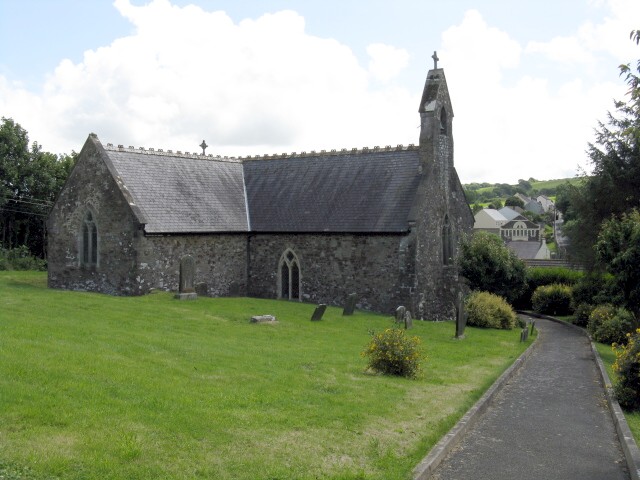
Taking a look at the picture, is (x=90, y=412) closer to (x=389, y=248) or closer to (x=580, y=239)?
(x=389, y=248)

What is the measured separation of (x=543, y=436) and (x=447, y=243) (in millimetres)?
21302

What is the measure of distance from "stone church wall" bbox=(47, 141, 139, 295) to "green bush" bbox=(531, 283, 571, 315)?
2689 centimetres

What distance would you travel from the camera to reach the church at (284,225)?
29.9 metres

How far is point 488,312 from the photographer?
31578 mm

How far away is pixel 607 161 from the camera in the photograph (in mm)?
38969

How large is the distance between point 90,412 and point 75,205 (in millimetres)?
23645

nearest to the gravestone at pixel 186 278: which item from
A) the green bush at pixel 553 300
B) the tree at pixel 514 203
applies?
the green bush at pixel 553 300

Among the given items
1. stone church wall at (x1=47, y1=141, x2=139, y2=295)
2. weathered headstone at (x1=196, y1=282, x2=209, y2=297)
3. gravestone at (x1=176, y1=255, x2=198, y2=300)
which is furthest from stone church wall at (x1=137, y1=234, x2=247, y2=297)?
gravestone at (x1=176, y1=255, x2=198, y2=300)

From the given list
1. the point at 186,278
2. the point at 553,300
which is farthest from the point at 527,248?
the point at 186,278

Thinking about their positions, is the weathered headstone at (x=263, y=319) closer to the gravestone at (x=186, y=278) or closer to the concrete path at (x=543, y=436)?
the gravestone at (x=186, y=278)

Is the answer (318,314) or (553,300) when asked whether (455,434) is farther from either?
(553,300)

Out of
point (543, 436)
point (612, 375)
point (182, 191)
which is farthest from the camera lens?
point (182, 191)

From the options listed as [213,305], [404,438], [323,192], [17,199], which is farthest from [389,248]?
[17,199]

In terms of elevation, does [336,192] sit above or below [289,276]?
above
